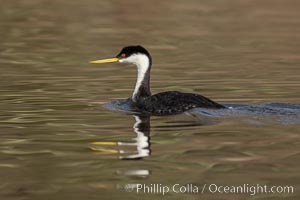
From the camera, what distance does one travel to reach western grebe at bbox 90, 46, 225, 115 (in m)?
14.6

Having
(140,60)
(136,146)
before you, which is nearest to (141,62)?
(140,60)

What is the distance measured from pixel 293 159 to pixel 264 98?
18.3 ft

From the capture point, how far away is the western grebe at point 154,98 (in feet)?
48.0

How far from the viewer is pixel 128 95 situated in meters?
17.7

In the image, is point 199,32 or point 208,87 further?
point 199,32

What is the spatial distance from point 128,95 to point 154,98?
2.40 metres

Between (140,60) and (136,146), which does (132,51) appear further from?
(136,146)

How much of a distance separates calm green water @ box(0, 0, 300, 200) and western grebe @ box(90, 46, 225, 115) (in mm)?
295

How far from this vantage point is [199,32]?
32.6 meters

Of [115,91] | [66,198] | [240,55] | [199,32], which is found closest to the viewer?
[66,198]

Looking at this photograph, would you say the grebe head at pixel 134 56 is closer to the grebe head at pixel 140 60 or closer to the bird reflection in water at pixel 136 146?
the grebe head at pixel 140 60

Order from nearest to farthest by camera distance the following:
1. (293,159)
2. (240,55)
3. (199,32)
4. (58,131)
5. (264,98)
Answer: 1. (293,159)
2. (58,131)
3. (264,98)
4. (240,55)
5. (199,32)

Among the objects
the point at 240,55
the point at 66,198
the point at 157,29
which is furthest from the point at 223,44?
the point at 66,198

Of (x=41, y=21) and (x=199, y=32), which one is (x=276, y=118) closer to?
(x=199, y=32)
